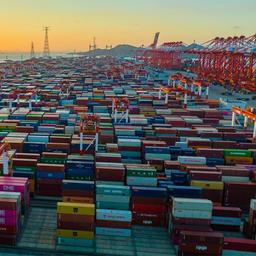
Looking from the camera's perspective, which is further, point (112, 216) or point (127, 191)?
point (127, 191)

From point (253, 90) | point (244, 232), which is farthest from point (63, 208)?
point (253, 90)

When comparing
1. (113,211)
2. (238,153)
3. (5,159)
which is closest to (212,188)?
(113,211)

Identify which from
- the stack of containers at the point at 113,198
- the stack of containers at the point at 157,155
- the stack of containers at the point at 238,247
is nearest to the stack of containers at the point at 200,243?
the stack of containers at the point at 238,247

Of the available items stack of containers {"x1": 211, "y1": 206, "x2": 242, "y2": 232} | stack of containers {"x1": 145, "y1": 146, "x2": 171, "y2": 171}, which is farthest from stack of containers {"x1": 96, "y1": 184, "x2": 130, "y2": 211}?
stack of containers {"x1": 145, "y1": 146, "x2": 171, "y2": 171}

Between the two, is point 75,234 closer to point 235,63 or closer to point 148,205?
point 148,205

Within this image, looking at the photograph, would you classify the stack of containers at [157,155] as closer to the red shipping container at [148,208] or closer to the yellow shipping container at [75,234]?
→ the red shipping container at [148,208]

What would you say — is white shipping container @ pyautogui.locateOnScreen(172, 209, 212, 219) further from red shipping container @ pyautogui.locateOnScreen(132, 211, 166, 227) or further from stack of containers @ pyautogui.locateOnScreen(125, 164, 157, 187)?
stack of containers @ pyautogui.locateOnScreen(125, 164, 157, 187)
